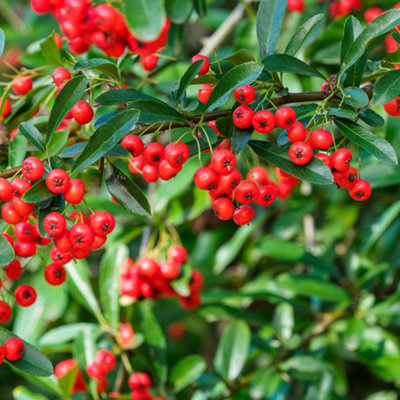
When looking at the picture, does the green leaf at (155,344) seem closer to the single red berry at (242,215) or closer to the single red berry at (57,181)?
the single red berry at (242,215)

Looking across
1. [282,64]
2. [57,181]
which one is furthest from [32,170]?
[282,64]

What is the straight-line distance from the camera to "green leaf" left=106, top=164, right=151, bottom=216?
1418 millimetres

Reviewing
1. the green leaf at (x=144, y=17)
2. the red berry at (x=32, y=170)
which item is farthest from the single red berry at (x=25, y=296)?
the green leaf at (x=144, y=17)

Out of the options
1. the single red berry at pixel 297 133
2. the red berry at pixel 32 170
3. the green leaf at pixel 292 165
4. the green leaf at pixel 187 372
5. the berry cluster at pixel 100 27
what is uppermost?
the berry cluster at pixel 100 27

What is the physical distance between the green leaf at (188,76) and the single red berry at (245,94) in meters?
0.12

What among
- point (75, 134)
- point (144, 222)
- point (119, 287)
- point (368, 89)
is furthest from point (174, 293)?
point (368, 89)

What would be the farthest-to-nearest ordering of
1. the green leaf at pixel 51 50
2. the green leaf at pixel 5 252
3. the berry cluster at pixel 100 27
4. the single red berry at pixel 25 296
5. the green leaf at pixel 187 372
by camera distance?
the green leaf at pixel 187 372
the green leaf at pixel 51 50
the single red berry at pixel 25 296
the green leaf at pixel 5 252
the berry cluster at pixel 100 27

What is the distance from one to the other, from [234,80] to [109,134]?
1.08 feet

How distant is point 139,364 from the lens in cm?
246

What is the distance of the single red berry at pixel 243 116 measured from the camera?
4.52ft

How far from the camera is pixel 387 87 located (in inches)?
53.6

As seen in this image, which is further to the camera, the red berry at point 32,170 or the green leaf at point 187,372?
the green leaf at point 187,372

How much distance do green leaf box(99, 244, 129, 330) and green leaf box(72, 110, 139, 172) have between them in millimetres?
1186

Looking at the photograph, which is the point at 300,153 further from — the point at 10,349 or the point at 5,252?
the point at 10,349
